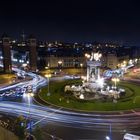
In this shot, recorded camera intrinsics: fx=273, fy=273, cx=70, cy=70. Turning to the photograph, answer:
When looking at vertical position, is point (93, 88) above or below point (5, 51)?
below

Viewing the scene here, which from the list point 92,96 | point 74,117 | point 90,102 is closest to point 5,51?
point 92,96

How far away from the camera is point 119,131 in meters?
37.3

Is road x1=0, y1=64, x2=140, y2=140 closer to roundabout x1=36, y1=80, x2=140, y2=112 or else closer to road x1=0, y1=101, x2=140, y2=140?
road x1=0, y1=101, x2=140, y2=140

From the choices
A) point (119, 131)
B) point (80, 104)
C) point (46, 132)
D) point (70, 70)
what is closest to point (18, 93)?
point (80, 104)

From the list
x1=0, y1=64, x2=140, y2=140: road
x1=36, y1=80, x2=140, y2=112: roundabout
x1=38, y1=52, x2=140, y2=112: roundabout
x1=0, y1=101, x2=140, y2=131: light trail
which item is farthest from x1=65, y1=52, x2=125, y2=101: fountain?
x1=0, y1=64, x2=140, y2=140: road

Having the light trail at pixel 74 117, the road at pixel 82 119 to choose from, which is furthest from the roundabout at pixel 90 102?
the light trail at pixel 74 117

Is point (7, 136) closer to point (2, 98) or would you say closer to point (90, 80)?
point (2, 98)

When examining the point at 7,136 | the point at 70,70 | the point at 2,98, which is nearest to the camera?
the point at 7,136

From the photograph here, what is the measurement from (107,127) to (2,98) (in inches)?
1016

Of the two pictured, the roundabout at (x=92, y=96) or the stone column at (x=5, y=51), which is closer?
the roundabout at (x=92, y=96)

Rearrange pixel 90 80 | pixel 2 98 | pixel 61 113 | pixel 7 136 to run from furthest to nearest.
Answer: pixel 90 80
pixel 2 98
pixel 61 113
pixel 7 136

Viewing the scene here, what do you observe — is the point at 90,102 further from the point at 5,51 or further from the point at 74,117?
the point at 5,51

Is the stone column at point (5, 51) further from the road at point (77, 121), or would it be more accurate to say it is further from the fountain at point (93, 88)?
the road at point (77, 121)

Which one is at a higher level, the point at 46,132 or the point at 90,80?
the point at 90,80
